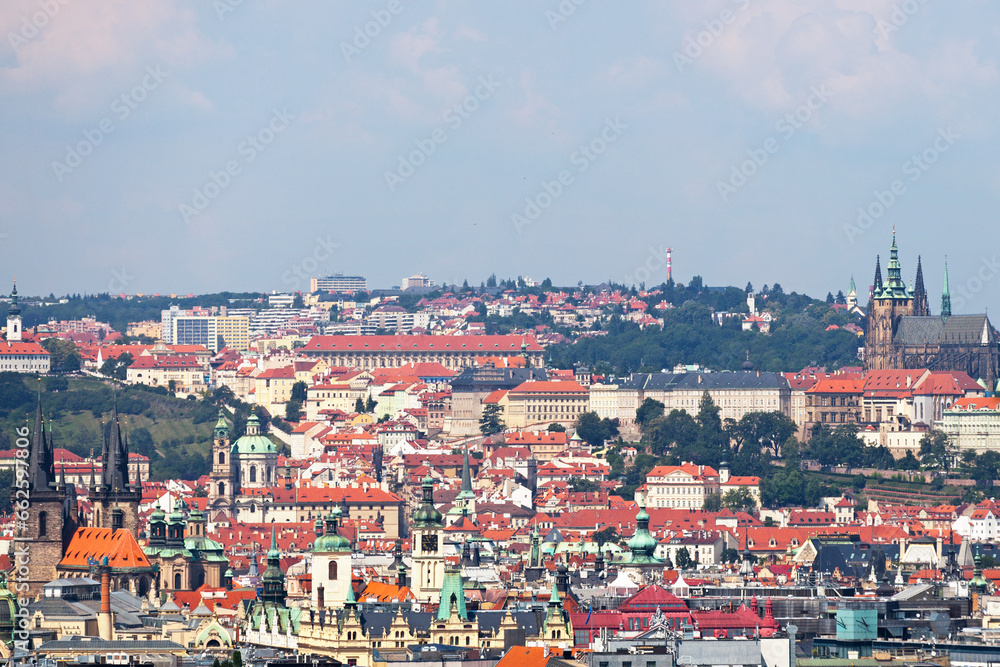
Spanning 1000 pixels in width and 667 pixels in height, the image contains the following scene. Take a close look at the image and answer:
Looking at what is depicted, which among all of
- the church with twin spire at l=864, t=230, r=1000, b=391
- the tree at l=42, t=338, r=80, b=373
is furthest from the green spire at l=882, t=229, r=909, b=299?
the tree at l=42, t=338, r=80, b=373

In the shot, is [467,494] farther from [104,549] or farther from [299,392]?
[299,392]

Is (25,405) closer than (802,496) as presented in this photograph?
No

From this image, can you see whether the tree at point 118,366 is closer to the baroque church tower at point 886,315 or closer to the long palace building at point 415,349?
the long palace building at point 415,349

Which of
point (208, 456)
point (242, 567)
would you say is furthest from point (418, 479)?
point (242, 567)

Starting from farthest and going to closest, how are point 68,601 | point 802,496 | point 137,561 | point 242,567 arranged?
1. point 802,496
2. point 242,567
3. point 137,561
4. point 68,601

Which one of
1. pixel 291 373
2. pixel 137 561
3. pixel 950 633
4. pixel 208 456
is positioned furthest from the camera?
pixel 291 373

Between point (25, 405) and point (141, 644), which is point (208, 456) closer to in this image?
point (25, 405)

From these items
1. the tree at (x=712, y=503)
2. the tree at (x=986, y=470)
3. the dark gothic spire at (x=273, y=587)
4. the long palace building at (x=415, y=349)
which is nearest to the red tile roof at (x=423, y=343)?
the long palace building at (x=415, y=349)

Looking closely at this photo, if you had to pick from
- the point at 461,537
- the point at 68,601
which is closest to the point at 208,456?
the point at 461,537
